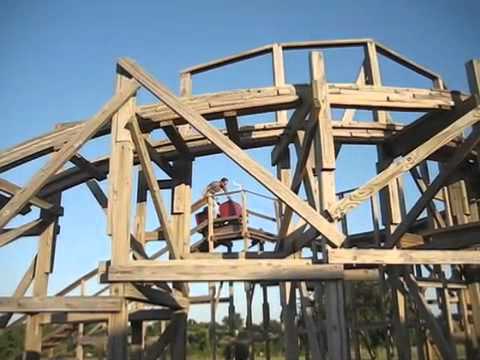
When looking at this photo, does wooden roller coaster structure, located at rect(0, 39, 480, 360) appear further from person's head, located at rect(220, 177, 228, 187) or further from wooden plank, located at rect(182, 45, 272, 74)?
person's head, located at rect(220, 177, 228, 187)

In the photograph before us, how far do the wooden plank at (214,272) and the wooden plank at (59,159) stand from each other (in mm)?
1494

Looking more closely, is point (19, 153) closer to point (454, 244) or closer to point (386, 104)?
point (386, 104)

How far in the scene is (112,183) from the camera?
579 centimetres

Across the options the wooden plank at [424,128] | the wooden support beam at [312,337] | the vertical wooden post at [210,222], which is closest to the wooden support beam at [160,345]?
the wooden support beam at [312,337]

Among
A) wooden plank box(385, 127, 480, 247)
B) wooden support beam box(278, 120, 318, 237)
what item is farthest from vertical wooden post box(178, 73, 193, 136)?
wooden plank box(385, 127, 480, 247)

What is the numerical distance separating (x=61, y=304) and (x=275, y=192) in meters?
2.94

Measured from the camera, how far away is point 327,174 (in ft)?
18.7

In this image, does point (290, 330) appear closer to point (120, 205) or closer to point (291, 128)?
point (291, 128)

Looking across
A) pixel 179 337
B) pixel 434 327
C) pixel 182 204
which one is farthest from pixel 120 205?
pixel 434 327

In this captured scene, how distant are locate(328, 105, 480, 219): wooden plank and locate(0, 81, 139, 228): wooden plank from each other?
308 cm

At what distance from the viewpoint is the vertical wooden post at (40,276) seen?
8.00 m

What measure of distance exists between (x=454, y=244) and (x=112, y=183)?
18.2 ft

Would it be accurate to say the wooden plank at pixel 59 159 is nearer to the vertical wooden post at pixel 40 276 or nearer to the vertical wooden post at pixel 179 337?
the vertical wooden post at pixel 179 337

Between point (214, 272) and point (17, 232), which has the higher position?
point (17, 232)
